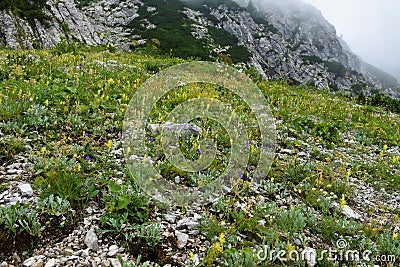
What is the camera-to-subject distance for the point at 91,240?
12.2 feet

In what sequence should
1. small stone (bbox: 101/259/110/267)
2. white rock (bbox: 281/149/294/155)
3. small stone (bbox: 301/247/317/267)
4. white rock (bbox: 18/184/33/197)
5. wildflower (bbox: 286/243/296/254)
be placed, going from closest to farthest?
small stone (bbox: 101/259/110/267)
wildflower (bbox: 286/243/296/254)
small stone (bbox: 301/247/317/267)
white rock (bbox: 18/184/33/197)
white rock (bbox: 281/149/294/155)

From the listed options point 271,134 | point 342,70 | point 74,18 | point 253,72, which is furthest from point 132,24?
point 342,70

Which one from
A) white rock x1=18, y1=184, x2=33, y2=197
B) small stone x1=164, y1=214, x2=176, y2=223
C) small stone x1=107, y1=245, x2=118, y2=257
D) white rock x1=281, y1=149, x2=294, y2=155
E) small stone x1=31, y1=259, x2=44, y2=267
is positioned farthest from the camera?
white rock x1=281, y1=149, x2=294, y2=155

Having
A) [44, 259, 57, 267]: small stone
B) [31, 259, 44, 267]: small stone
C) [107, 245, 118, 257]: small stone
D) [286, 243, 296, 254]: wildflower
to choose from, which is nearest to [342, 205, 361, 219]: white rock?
[286, 243, 296, 254]: wildflower

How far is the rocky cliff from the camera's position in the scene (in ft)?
109

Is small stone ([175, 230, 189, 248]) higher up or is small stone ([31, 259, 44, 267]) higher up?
small stone ([175, 230, 189, 248])

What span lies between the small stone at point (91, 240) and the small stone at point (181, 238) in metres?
1.02

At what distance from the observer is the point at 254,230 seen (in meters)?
4.34

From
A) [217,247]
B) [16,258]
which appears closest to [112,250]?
[16,258]

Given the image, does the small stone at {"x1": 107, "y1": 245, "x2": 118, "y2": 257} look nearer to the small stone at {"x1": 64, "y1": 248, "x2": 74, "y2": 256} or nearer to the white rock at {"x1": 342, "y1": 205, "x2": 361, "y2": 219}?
the small stone at {"x1": 64, "y1": 248, "x2": 74, "y2": 256}

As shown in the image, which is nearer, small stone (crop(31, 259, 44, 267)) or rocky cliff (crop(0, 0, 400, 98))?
small stone (crop(31, 259, 44, 267))

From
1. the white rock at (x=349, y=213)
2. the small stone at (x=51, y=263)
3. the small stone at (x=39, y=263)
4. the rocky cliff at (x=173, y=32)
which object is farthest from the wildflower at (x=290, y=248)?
the rocky cliff at (x=173, y=32)

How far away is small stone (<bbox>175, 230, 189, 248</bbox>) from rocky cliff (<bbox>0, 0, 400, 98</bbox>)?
1506 centimetres

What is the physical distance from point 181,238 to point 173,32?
7256cm
